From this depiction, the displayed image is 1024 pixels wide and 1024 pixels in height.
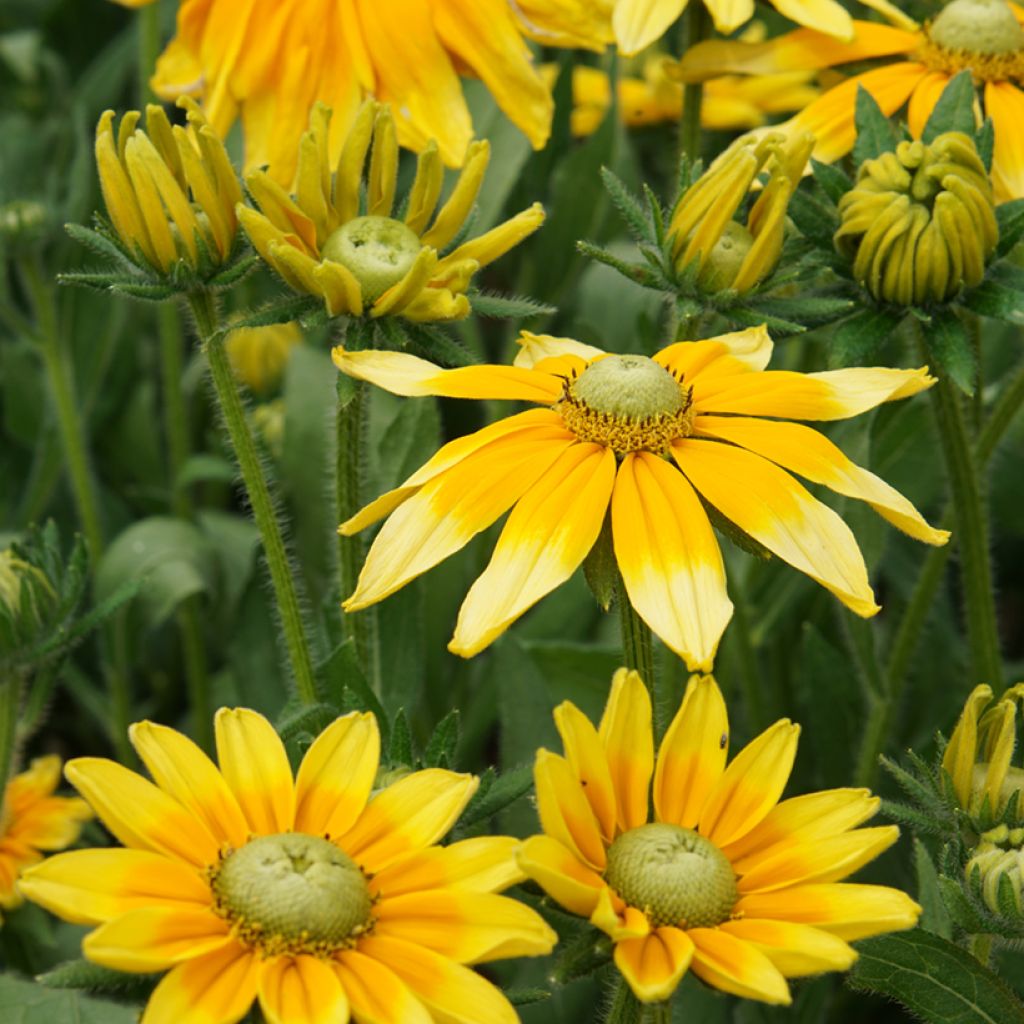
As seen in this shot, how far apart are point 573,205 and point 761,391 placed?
1068 mm

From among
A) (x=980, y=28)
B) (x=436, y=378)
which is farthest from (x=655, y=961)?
(x=980, y=28)

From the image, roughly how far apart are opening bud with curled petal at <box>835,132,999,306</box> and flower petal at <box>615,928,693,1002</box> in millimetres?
636

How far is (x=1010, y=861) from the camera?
1.24m

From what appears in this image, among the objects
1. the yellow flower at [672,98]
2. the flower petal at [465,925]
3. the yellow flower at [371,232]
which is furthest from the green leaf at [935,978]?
the yellow flower at [672,98]

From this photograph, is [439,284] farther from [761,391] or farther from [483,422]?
[483,422]

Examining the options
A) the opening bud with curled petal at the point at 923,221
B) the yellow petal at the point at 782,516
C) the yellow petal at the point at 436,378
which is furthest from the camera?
the opening bud with curled petal at the point at 923,221

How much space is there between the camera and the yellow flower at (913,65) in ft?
5.72

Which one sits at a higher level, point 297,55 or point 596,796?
point 297,55

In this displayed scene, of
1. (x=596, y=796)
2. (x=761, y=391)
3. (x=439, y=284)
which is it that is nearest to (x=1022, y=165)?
(x=761, y=391)

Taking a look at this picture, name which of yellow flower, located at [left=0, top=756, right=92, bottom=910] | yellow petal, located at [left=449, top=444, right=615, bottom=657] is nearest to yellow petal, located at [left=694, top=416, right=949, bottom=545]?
yellow petal, located at [left=449, top=444, right=615, bottom=657]

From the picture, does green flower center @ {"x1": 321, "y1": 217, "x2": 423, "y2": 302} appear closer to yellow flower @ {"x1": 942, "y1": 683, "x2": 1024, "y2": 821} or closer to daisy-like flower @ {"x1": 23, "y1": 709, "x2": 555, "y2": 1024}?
daisy-like flower @ {"x1": 23, "y1": 709, "x2": 555, "y2": 1024}

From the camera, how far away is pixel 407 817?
3.89ft

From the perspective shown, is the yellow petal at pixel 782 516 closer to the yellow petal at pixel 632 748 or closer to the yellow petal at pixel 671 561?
the yellow petal at pixel 671 561

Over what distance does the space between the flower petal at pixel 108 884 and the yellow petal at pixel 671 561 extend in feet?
1.12
